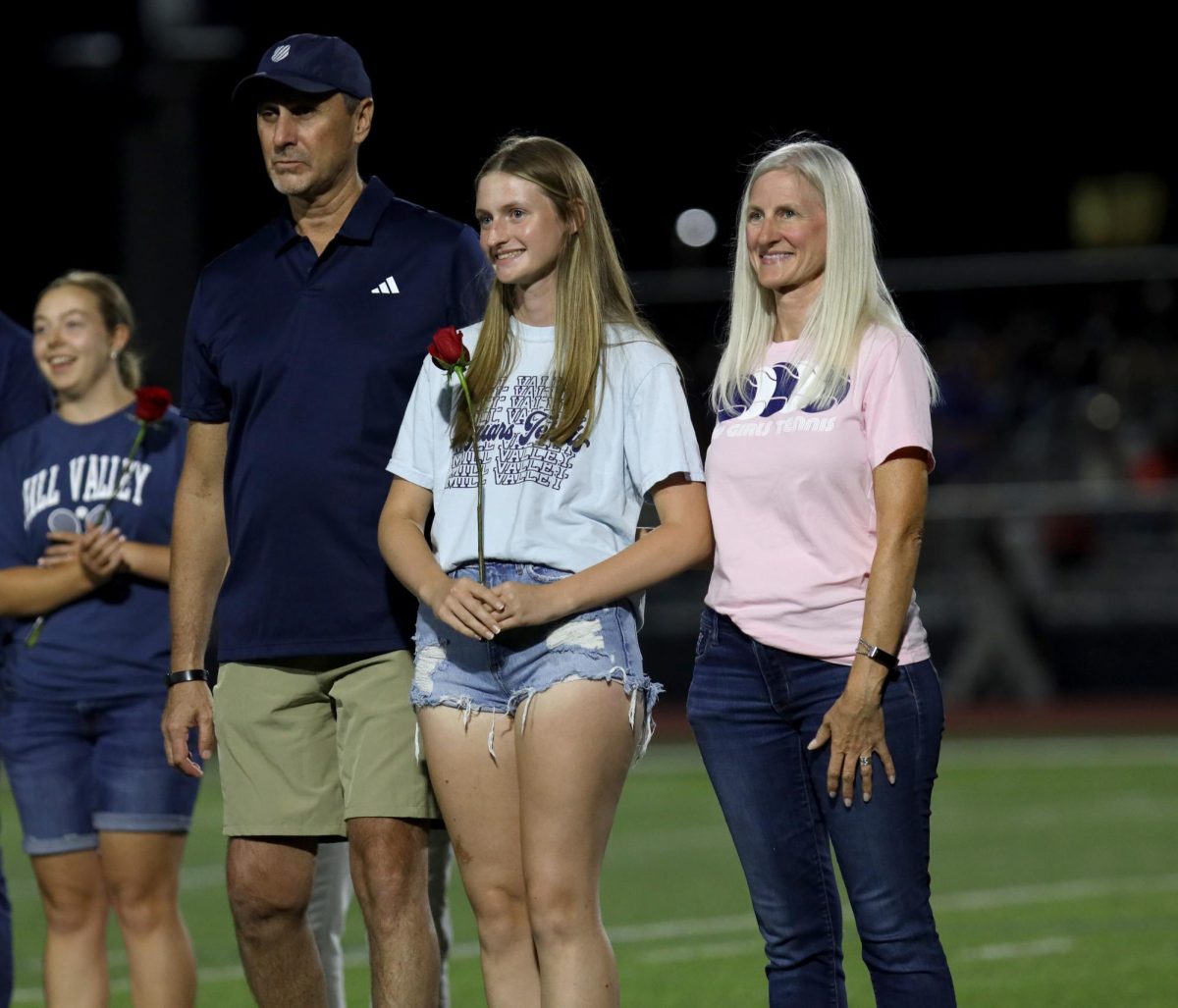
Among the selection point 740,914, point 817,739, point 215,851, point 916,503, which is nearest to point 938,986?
point 817,739

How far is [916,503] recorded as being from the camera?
13.1ft

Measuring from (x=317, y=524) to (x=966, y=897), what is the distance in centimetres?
513

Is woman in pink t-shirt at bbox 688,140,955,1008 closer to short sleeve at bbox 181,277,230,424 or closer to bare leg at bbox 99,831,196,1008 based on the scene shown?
short sleeve at bbox 181,277,230,424

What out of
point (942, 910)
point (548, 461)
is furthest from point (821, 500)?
point (942, 910)

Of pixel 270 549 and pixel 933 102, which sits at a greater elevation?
pixel 933 102

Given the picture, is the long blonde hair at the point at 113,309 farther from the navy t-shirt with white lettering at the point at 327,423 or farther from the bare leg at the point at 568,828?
the bare leg at the point at 568,828

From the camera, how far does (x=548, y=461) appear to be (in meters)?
4.05

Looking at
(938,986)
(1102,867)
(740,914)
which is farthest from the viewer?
(1102,867)

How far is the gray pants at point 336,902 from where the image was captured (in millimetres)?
4863

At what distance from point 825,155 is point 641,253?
14.9 meters

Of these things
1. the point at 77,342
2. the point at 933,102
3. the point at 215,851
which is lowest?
the point at 215,851

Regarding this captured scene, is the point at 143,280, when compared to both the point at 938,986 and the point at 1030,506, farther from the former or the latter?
the point at 938,986

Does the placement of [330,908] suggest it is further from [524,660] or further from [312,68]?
[312,68]

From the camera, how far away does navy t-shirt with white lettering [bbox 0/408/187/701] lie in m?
5.16
